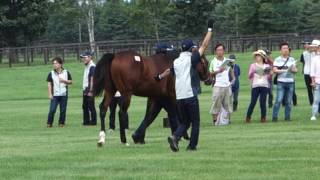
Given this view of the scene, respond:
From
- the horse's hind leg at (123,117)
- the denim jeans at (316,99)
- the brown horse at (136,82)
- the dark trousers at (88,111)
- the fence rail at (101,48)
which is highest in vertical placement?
the brown horse at (136,82)

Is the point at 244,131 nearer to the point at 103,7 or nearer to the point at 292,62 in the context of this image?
the point at 292,62

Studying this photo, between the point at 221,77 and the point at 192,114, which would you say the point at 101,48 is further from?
the point at 192,114

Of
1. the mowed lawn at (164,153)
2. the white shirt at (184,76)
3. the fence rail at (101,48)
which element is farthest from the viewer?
the fence rail at (101,48)

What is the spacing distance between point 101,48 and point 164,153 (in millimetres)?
47685

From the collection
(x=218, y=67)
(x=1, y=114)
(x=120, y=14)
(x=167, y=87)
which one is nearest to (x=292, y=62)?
(x=218, y=67)

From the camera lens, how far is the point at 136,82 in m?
14.2

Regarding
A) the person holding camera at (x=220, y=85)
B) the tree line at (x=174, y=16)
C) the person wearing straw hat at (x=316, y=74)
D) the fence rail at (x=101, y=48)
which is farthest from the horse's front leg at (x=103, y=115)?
the tree line at (x=174, y=16)

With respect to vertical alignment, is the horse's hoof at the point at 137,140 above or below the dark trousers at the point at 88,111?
above

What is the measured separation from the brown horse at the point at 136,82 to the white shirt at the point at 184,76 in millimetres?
1794

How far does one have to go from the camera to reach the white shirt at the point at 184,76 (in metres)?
11.8

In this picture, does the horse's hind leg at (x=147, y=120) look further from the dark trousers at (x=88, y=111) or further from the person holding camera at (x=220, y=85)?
the dark trousers at (x=88, y=111)

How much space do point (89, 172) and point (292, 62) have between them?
1003 cm

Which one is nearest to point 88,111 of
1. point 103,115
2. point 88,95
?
point 88,95

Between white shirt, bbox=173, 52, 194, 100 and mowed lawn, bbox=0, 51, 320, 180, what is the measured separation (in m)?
1.01
